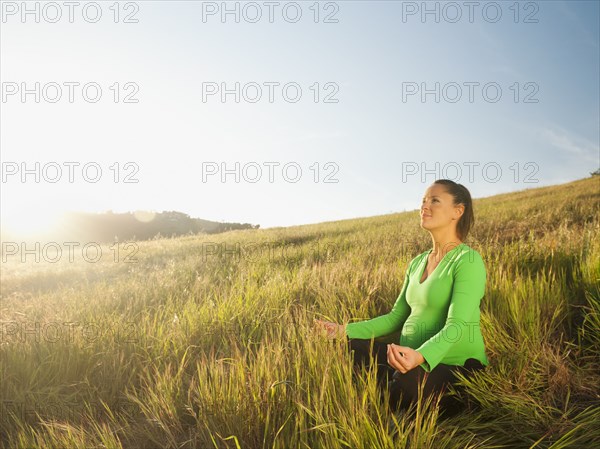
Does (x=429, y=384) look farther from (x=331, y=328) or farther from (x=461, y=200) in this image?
(x=461, y=200)

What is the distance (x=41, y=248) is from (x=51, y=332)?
11732 millimetres

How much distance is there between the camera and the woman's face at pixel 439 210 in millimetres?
3021

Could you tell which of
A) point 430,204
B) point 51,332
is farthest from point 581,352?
point 51,332

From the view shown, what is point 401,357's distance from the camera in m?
2.37

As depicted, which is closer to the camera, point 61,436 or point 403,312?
point 61,436

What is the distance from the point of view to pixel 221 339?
11.7 feet

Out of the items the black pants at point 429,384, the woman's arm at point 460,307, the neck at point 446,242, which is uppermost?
the neck at point 446,242

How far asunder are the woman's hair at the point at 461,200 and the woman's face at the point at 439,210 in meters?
0.04

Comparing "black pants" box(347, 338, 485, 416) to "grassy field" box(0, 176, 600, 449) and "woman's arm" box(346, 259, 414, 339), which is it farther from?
"woman's arm" box(346, 259, 414, 339)

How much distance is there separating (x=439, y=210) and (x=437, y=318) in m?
0.75

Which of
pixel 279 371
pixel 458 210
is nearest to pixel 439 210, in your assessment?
pixel 458 210

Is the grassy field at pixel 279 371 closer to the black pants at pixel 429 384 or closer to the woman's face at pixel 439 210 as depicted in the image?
the black pants at pixel 429 384

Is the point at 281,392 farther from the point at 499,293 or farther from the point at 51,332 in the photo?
the point at 51,332

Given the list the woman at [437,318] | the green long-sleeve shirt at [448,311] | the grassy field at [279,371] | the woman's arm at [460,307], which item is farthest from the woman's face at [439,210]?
the grassy field at [279,371]
